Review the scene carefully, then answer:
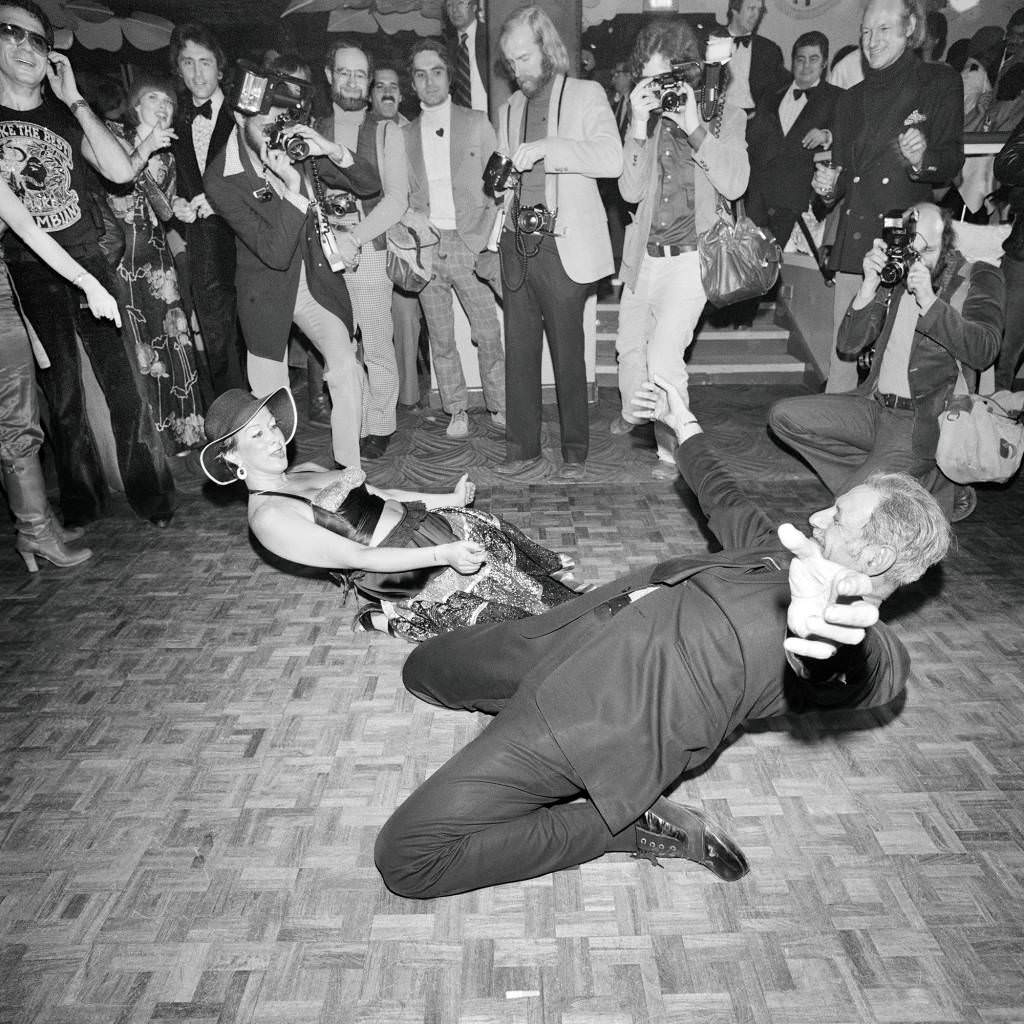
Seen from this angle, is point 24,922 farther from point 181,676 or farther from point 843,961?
point 843,961

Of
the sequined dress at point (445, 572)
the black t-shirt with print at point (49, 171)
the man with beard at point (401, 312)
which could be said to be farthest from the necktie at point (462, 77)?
the sequined dress at point (445, 572)

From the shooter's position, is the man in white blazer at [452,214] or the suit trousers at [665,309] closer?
the suit trousers at [665,309]

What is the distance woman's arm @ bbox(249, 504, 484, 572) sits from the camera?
294cm

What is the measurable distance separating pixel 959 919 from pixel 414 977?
1439 mm

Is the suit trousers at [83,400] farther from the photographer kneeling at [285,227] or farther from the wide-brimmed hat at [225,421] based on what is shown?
the wide-brimmed hat at [225,421]

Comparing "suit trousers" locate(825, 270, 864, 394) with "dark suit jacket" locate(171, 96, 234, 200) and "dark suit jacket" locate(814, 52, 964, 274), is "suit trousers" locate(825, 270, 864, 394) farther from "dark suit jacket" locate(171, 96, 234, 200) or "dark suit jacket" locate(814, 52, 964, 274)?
"dark suit jacket" locate(171, 96, 234, 200)

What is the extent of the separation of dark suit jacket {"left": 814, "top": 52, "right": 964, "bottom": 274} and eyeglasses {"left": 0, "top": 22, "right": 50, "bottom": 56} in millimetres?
4217

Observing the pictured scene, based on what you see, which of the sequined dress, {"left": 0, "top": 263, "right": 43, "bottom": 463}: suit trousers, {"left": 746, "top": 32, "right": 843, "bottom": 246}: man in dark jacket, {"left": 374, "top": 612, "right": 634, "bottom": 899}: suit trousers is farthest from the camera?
{"left": 746, "top": 32, "right": 843, "bottom": 246}: man in dark jacket

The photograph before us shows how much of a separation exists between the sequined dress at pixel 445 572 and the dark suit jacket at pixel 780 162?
155 inches

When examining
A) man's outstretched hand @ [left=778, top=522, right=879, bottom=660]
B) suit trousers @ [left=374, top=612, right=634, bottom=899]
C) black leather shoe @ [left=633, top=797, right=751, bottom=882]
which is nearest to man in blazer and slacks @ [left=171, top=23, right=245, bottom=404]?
suit trousers @ [left=374, top=612, right=634, bottom=899]

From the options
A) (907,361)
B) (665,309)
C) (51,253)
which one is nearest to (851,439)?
(907,361)

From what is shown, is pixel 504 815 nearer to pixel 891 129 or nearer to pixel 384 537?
pixel 384 537

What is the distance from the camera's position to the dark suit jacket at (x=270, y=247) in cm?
447

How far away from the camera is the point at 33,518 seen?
4148 mm
